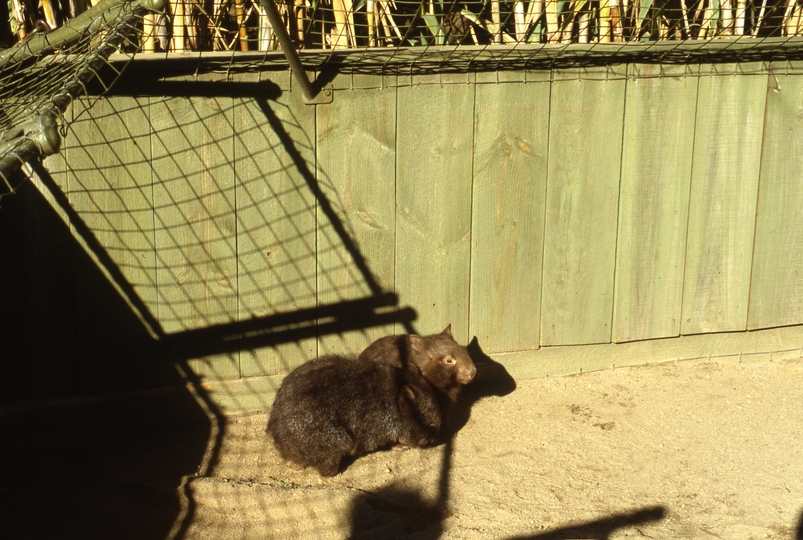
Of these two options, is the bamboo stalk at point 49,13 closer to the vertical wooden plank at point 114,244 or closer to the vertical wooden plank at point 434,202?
the vertical wooden plank at point 114,244

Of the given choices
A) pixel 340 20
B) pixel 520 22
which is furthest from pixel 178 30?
pixel 520 22

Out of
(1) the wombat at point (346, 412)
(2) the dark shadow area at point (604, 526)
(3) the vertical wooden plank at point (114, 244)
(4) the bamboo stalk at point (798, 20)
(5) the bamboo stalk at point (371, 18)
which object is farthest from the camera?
(4) the bamboo stalk at point (798, 20)

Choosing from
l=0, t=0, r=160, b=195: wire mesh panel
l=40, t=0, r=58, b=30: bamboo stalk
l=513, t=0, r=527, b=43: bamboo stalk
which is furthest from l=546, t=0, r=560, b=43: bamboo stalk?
l=40, t=0, r=58, b=30: bamboo stalk

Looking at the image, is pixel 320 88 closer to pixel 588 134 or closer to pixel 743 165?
pixel 588 134

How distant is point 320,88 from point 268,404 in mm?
1901

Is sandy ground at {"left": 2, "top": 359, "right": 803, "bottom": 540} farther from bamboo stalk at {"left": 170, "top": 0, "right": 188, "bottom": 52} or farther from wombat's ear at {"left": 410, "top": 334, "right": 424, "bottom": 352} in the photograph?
bamboo stalk at {"left": 170, "top": 0, "right": 188, "bottom": 52}

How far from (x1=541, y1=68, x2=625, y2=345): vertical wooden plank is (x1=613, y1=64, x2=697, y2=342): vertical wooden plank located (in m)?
0.07

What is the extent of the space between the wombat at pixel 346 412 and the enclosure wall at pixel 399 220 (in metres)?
0.48

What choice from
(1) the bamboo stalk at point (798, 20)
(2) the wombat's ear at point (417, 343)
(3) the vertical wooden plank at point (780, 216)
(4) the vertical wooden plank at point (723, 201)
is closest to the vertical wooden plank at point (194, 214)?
(2) the wombat's ear at point (417, 343)

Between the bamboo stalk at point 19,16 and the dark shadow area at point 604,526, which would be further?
the bamboo stalk at point 19,16

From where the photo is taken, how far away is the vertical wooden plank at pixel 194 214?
4.36 meters

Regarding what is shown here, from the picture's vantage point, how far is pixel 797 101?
196 inches

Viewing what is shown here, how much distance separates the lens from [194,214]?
14.7 feet

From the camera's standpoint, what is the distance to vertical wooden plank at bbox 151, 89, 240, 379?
4.36 metres
